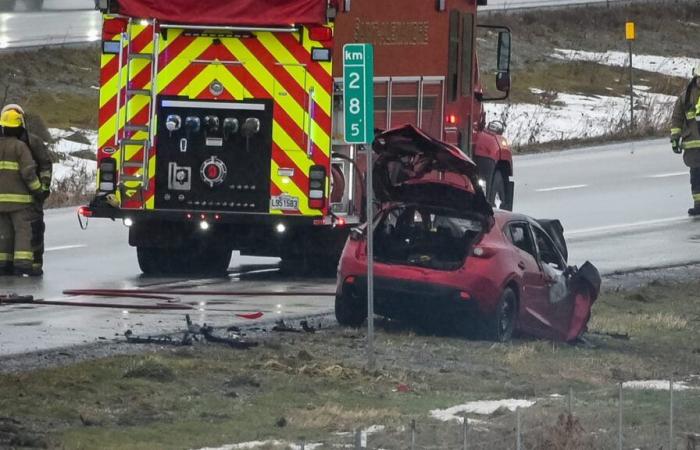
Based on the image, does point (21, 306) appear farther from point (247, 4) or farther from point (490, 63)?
point (490, 63)

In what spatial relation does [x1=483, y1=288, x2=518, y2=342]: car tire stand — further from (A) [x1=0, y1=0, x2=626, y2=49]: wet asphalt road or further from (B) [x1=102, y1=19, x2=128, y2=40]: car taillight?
(A) [x1=0, y1=0, x2=626, y2=49]: wet asphalt road

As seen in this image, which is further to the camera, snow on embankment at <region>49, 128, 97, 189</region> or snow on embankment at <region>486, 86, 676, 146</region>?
snow on embankment at <region>486, 86, 676, 146</region>

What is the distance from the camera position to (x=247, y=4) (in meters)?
16.8

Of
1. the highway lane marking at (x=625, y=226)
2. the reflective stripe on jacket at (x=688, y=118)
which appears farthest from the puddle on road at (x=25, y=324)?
the reflective stripe on jacket at (x=688, y=118)

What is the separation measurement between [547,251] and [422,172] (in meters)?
1.49

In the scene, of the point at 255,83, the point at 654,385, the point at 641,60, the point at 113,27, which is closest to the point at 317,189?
the point at 255,83

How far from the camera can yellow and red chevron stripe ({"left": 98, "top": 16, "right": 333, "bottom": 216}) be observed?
55.4 ft

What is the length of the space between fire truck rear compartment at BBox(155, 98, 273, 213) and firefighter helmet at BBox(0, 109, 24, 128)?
157cm

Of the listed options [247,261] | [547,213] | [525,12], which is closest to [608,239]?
[547,213]

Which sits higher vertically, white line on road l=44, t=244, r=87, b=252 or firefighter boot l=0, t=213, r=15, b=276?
firefighter boot l=0, t=213, r=15, b=276

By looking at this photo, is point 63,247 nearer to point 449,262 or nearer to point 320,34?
point 320,34

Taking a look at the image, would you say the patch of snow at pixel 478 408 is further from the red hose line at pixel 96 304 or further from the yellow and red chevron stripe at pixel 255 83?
the yellow and red chevron stripe at pixel 255 83

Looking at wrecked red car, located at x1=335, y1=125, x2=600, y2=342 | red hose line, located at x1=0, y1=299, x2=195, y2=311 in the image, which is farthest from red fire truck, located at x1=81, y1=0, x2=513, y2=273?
wrecked red car, located at x1=335, y1=125, x2=600, y2=342

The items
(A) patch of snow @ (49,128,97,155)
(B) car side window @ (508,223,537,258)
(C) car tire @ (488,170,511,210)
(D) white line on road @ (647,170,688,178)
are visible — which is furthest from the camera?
(A) patch of snow @ (49,128,97,155)
